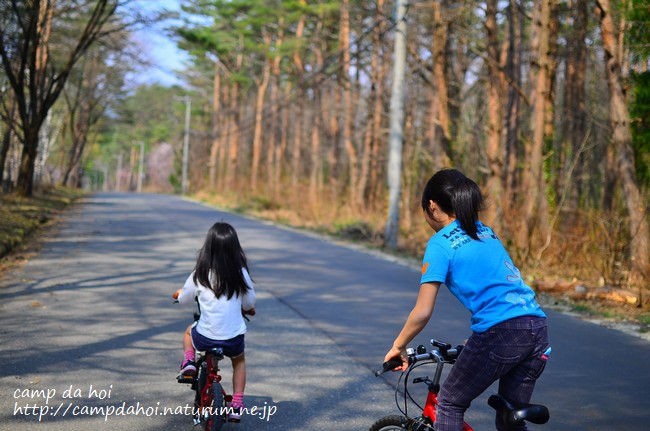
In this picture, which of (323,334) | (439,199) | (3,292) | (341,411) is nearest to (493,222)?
(323,334)

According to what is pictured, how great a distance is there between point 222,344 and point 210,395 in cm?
37

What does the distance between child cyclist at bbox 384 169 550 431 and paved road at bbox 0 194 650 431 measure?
1930 mm

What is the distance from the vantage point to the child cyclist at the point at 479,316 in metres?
3.29

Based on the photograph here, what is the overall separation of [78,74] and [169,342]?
144 feet

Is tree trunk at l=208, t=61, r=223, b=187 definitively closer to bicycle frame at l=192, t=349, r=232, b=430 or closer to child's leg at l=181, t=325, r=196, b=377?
child's leg at l=181, t=325, r=196, b=377

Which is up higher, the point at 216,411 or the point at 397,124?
the point at 397,124

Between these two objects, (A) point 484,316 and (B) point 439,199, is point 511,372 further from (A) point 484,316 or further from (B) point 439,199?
(B) point 439,199

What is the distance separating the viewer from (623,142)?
12.7 m

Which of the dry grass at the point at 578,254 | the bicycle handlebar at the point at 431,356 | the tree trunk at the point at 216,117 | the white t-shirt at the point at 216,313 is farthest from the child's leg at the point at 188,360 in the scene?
the tree trunk at the point at 216,117

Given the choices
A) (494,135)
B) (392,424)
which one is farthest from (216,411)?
(494,135)

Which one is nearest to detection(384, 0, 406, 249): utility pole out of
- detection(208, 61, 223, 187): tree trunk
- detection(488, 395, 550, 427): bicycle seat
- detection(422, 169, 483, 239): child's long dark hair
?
detection(422, 169, 483, 239): child's long dark hair

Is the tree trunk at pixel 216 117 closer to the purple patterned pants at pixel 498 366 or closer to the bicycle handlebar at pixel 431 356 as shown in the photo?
the bicycle handlebar at pixel 431 356

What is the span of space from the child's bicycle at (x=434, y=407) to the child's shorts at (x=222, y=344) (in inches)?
60.7

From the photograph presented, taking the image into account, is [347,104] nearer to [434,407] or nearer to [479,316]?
[434,407]
